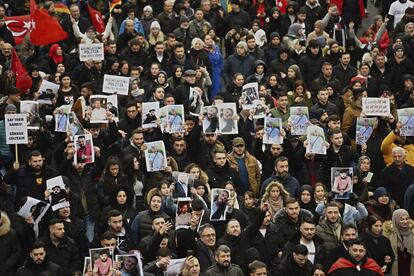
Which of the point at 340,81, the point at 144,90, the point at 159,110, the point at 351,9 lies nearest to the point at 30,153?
the point at 159,110

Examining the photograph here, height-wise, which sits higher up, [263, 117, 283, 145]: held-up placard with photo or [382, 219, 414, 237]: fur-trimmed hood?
[263, 117, 283, 145]: held-up placard with photo

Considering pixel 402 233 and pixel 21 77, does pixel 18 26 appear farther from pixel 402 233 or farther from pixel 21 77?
pixel 402 233

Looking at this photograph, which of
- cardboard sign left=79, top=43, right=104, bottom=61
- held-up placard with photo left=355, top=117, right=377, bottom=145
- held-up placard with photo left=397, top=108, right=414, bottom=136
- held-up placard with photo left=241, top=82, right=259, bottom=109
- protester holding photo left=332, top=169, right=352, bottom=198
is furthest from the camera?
cardboard sign left=79, top=43, right=104, bottom=61

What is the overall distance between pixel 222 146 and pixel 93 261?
401 cm

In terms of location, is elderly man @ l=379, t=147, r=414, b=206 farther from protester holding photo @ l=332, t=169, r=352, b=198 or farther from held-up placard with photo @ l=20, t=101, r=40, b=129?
held-up placard with photo @ l=20, t=101, r=40, b=129

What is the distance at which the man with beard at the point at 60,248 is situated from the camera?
14633 mm

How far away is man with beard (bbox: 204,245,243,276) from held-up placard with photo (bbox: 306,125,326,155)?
11.2 ft

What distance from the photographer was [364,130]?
58.7 ft

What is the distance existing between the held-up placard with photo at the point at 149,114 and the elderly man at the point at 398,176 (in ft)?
9.94

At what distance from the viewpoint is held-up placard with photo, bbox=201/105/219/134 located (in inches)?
687

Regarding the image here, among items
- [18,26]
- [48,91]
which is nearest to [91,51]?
[48,91]

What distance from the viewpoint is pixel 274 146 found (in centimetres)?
1708

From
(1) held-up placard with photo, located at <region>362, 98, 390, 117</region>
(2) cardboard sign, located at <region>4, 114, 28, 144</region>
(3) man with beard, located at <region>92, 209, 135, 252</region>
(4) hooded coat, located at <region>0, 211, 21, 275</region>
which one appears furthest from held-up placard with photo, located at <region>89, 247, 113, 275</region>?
(1) held-up placard with photo, located at <region>362, 98, 390, 117</region>

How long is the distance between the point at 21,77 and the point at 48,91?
1.71 feet
